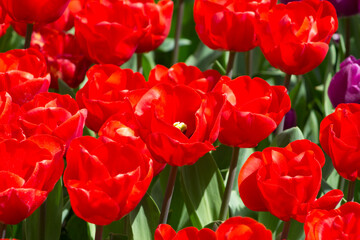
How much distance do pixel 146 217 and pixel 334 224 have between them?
1.14 ft

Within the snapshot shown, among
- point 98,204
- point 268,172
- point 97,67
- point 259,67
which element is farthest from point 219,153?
point 259,67

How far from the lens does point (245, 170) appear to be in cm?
81

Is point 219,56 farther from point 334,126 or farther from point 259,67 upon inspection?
point 334,126

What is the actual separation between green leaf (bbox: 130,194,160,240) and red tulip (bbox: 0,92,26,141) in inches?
8.6

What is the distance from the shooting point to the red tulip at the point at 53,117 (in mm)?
821

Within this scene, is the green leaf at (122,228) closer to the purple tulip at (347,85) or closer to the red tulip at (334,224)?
the red tulip at (334,224)

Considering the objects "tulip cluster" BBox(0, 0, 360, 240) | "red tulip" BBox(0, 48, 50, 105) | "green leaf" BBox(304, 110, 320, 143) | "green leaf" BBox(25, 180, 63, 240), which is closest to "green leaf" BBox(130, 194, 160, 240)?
"tulip cluster" BBox(0, 0, 360, 240)

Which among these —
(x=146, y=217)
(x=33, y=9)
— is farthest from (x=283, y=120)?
(x=33, y=9)

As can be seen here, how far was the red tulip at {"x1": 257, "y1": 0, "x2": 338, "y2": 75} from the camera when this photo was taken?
1043mm

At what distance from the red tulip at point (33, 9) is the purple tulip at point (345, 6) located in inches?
22.5

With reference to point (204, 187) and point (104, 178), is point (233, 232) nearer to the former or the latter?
point (104, 178)

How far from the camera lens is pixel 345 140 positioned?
85 centimetres

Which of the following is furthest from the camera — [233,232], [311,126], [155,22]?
[311,126]

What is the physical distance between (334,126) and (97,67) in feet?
1.13
